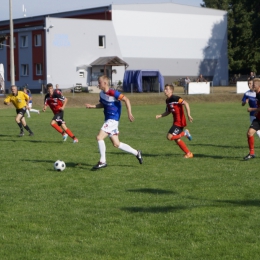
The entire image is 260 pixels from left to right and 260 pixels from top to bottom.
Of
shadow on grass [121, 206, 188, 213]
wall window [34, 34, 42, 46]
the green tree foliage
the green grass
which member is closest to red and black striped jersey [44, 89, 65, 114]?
the green grass

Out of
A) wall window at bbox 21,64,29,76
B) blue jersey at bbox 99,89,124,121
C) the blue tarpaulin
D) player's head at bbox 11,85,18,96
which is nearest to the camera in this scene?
blue jersey at bbox 99,89,124,121

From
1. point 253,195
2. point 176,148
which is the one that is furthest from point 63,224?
point 176,148

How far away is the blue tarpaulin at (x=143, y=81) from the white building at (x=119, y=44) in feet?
16.0

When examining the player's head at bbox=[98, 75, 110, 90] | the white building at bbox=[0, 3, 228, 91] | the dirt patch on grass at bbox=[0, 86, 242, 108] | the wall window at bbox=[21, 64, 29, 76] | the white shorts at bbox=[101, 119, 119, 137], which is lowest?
the dirt patch on grass at bbox=[0, 86, 242, 108]

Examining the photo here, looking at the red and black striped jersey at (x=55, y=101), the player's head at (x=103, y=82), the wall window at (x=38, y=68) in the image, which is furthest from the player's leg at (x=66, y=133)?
the wall window at (x=38, y=68)

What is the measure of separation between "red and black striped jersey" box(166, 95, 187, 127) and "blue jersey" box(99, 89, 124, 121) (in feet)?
6.42

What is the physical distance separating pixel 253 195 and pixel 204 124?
16.0m

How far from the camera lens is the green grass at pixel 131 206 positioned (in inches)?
251

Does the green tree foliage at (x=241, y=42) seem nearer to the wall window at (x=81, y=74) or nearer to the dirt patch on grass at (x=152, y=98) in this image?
the wall window at (x=81, y=74)

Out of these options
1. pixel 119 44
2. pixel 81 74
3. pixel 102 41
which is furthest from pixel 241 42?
pixel 81 74

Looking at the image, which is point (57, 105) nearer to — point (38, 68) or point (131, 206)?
point (131, 206)

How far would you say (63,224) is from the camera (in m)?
7.40

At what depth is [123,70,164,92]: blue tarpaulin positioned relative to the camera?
54594 millimetres

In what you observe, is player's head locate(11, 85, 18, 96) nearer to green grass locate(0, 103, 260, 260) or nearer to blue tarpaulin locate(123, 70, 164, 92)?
green grass locate(0, 103, 260, 260)
